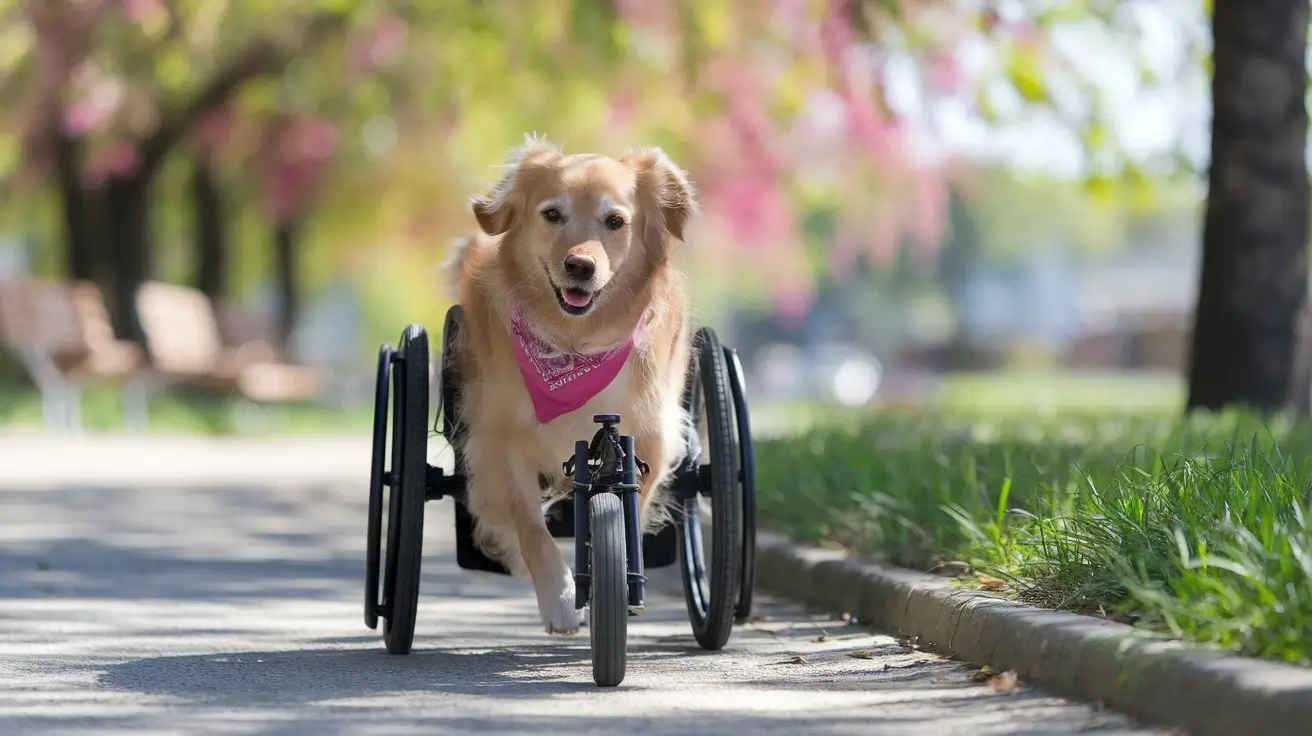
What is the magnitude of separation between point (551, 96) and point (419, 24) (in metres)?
2.13

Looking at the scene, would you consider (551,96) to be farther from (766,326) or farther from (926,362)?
(766,326)

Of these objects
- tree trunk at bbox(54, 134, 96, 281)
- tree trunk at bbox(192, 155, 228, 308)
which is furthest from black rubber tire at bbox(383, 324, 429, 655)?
tree trunk at bbox(192, 155, 228, 308)

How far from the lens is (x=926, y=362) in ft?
219

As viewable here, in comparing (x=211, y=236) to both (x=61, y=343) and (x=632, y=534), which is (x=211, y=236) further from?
(x=632, y=534)

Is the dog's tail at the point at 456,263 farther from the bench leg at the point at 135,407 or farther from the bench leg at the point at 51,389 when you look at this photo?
the bench leg at the point at 135,407

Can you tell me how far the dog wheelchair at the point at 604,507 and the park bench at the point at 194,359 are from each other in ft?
42.3

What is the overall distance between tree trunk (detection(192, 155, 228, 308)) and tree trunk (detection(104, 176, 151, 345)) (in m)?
2.91

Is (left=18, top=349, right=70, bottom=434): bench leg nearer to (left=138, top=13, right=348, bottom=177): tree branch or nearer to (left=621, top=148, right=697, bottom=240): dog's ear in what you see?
(left=138, top=13, right=348, bottom=177): tree branch

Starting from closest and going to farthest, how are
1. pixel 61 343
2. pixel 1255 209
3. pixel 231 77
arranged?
pixel 1255 209 < pixel 61 343 < pixel 231 77

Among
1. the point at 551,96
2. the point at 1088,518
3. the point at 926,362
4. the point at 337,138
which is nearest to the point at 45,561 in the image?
the point at 1088,518

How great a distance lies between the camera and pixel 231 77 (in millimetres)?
20859

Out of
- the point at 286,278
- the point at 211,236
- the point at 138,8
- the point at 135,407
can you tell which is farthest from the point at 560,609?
the point at 286,278

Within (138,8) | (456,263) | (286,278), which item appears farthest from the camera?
(286,278)

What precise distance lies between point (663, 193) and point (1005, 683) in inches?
71.0
